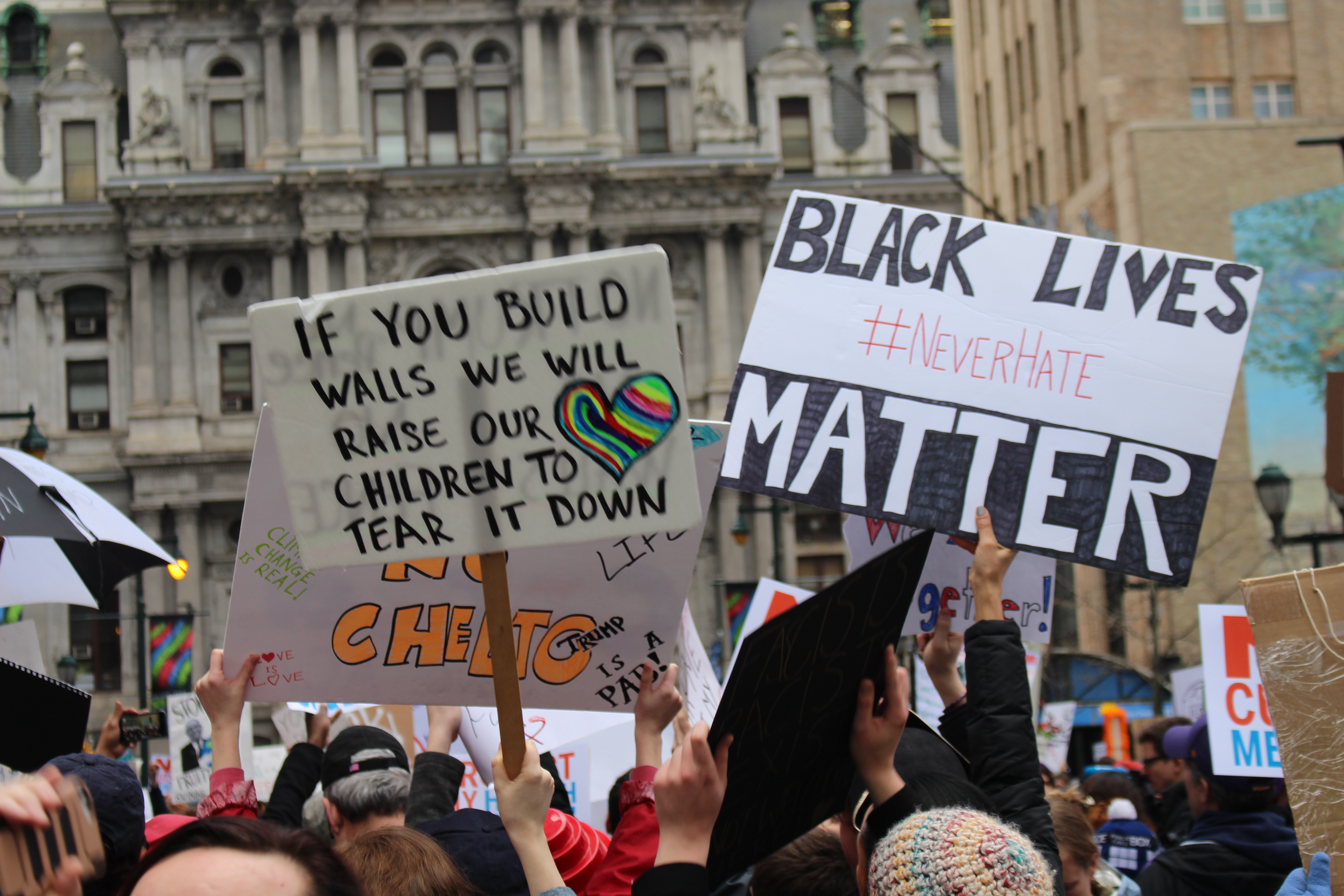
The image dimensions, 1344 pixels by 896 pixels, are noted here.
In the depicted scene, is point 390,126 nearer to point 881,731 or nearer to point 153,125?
point 153,125

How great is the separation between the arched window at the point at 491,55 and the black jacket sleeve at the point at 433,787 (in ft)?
128

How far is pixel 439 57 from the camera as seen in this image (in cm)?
4203

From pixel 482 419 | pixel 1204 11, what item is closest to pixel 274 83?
pixel 1204 11

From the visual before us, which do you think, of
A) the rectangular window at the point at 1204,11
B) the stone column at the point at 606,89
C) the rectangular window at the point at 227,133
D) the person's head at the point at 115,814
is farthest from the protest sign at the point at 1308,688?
the rectangular window at the point at 227,133

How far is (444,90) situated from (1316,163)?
21.8 meters

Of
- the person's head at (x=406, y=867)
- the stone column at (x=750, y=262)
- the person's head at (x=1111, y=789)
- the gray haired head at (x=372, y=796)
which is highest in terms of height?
the stone column at (x=750, y=262)

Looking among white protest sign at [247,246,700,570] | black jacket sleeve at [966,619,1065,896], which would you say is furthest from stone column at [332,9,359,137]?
black jacket sleeve at [966,619,1065,896]

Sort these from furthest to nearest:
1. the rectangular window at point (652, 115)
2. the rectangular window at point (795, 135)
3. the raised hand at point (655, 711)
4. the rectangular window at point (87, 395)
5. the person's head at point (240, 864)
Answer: the rectangular window at point (795, 135)
the rectangular window at point (652, 115)
the rectangular window at point (87, 395)
the raised hand at point (655, 711)
the person's head at point (240, 864)

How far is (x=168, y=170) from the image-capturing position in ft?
132

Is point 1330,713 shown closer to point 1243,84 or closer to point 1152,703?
point 1152,703

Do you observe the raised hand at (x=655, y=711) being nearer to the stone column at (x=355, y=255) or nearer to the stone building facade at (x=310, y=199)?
the stone building facade at (x=310, y=199)

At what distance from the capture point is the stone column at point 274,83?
134ft

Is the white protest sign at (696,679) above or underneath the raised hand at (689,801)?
underneath

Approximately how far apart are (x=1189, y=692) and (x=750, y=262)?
99.0 feet
